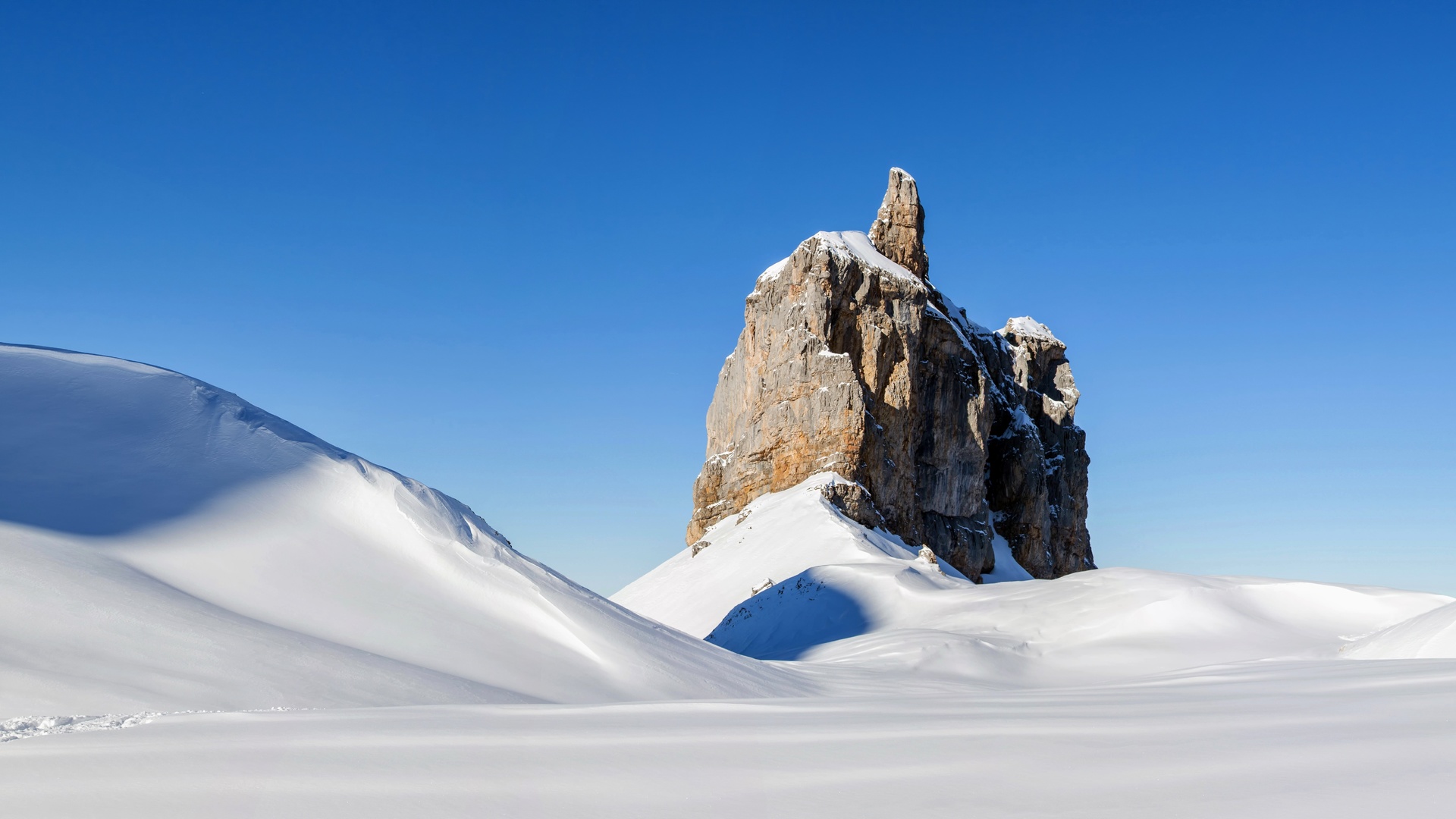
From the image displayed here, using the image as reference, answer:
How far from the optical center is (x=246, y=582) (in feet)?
25.6

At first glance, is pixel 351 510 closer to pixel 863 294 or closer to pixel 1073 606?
pixel 1073 606

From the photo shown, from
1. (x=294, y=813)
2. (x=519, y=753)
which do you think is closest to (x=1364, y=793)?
(x=519, y=753)

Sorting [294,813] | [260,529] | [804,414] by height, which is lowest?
[294,813]

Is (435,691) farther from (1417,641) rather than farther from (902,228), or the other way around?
(902,228)

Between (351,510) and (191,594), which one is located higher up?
(351,510)

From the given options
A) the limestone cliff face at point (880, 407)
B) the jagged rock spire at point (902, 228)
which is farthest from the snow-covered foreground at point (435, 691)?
the jagged rock spire at point (902, 228)

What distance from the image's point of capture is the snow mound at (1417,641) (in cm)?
945

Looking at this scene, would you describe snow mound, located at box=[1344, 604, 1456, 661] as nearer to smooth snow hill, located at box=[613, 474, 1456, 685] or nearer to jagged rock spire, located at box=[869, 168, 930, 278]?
smooth snow hill, located at box=[613, 474, 1456, 685]

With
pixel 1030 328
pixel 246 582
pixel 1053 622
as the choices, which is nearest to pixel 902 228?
pixel 1030 328

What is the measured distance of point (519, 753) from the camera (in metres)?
3.87

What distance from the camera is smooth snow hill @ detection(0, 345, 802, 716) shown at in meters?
5.86

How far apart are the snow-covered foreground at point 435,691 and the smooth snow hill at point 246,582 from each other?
0.09 feet

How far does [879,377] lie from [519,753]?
4193 centimetres

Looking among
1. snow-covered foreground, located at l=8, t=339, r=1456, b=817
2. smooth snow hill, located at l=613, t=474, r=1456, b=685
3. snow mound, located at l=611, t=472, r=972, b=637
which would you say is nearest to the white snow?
snow mound, located at l=611, t=472, r=972, b=637
